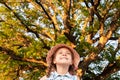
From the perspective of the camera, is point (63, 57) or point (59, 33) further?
point (59, 33)

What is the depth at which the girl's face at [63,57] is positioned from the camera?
401 centimetres

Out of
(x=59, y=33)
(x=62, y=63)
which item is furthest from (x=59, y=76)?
(x=59, y=33)

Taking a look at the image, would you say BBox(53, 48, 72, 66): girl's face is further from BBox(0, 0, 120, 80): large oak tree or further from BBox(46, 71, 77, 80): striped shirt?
BBox(0, 0, 120, 80): large oak tree

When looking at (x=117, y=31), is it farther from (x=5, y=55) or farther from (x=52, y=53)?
(x=52, y=53)

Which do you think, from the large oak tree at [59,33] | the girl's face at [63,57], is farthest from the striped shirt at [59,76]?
the large oak tree at [59,33]

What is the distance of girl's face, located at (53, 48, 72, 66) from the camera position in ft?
13.2

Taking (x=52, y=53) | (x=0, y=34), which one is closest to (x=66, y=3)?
(x=0, y=34)

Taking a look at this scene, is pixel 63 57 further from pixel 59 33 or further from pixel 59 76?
pixel 59 33

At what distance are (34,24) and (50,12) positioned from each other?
3.54ft

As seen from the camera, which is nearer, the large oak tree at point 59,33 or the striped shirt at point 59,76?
the striped shirt at point 59,76

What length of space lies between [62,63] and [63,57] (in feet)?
0.22

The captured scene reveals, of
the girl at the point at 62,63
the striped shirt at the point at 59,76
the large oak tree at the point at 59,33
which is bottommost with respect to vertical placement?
the striped shirt at the point at 59,76

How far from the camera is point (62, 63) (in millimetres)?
4012

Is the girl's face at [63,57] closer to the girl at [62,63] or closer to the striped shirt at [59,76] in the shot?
the girl at [62,63]
